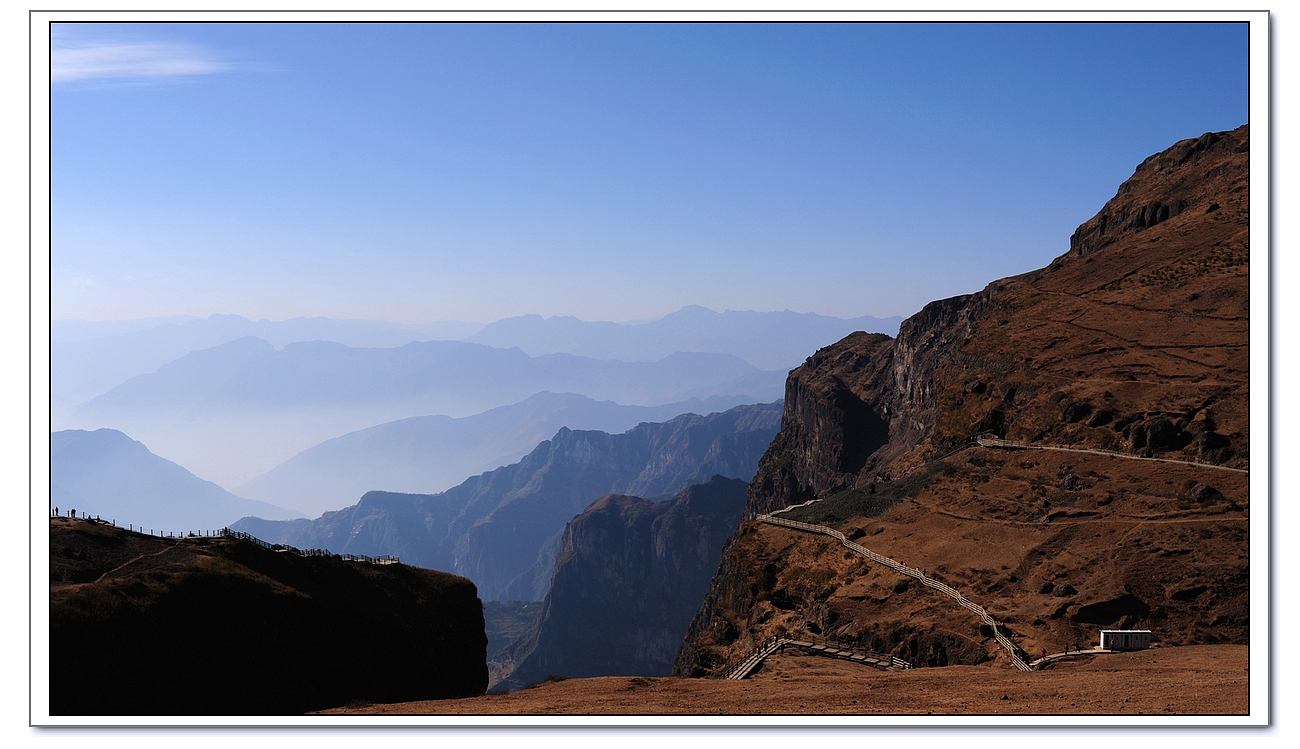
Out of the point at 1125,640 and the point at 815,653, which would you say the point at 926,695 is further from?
the point at 815,653

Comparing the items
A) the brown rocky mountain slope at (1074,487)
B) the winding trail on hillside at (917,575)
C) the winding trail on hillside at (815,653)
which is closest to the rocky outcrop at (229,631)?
the winding trail on hillside at (815,653)

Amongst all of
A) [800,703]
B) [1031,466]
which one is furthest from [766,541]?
[800,703]

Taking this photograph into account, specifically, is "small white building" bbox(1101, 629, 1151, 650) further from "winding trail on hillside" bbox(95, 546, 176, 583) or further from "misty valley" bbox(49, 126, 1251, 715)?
"winding trail on hillside" bbox(95, 546, 176, 583)

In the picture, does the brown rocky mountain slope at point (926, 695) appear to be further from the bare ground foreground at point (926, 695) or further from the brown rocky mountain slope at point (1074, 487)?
the brown rocky mountain slope at point (1074, 487)

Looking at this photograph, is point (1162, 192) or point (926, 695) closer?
point (926, 695)

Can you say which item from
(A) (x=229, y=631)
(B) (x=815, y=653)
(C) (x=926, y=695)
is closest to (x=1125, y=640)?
(B) (x=815, y=653)

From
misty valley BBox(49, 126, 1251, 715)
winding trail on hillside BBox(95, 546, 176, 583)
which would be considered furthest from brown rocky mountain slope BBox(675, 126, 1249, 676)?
winding trail on hillside BBox(95, 546, 176, 583)
